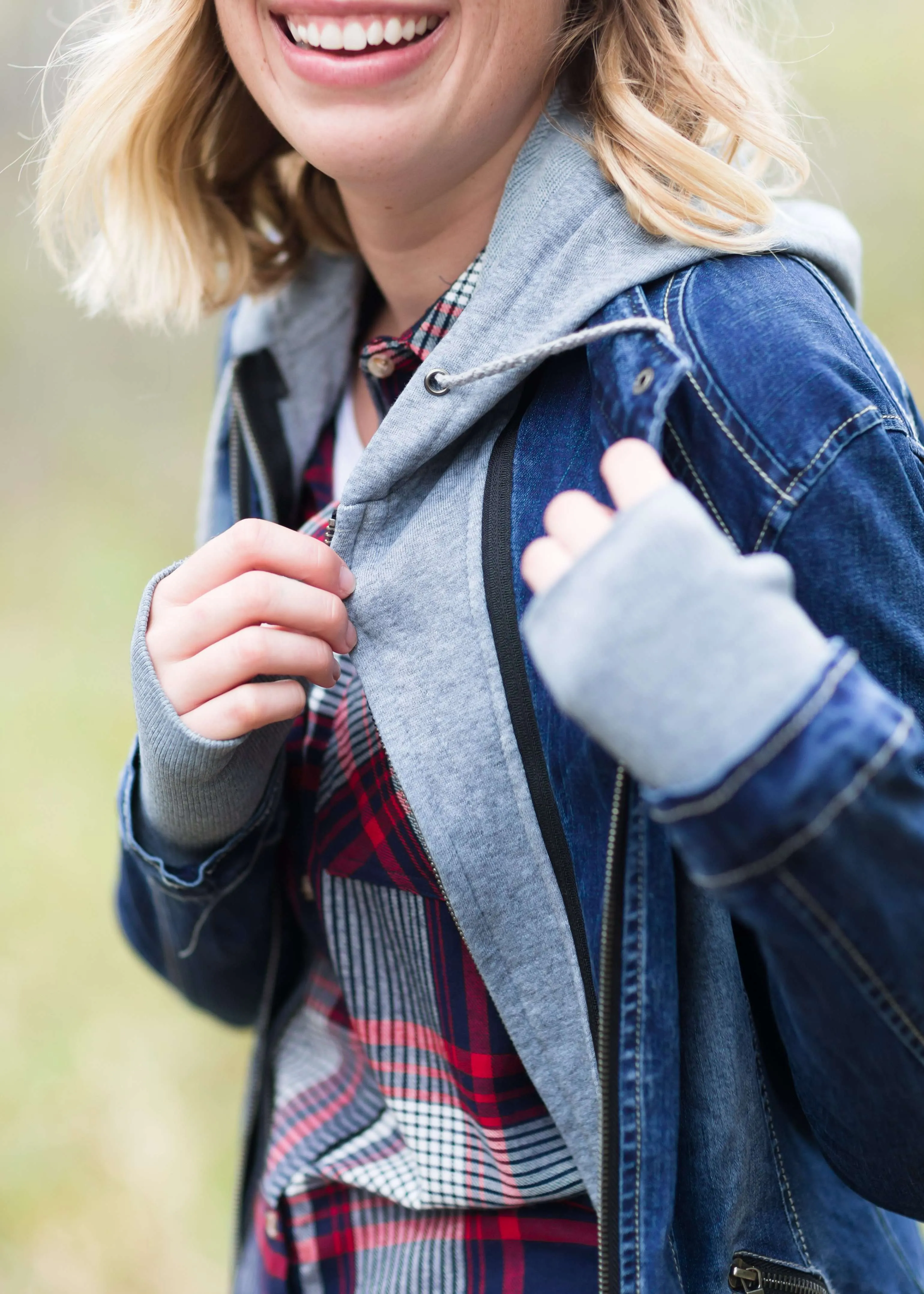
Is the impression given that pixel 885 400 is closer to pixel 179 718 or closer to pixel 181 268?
pixel 179 718

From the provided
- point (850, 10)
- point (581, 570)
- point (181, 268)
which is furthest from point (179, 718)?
point (850, 10)

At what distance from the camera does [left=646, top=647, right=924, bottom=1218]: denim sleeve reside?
622 mm

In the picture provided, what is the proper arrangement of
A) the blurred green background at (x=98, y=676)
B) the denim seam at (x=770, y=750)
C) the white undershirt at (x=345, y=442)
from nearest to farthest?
the denim seam at (x=770, y=750) → the white undershirt at (x=345, y=442) → the blurred green background at (x=98, y=676)

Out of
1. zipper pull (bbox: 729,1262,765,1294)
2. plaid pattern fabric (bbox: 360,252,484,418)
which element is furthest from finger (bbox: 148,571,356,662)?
zipper pull (bbox: 729,1262,765,1294)

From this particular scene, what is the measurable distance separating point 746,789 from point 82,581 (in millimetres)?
3385

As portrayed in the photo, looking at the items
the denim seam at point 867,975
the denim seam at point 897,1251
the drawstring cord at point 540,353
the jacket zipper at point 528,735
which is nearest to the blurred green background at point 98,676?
the drawstring cord at point 540,353

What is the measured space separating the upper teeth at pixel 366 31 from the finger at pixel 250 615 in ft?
1.57

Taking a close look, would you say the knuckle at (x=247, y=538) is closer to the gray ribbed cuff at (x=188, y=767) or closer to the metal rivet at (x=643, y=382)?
the gray ribbed cuff at (x=188, y=767)

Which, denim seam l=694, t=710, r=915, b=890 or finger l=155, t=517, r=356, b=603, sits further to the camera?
finger l=155, t=517, r=356, b=603

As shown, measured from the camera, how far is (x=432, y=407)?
3.06ft

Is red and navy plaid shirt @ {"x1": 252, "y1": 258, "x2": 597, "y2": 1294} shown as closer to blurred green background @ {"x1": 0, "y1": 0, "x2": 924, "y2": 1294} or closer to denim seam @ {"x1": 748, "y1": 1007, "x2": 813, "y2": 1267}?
denim seam @ {"x1": 748, "y1": 1007, "x2": 813, "y2": 1267}

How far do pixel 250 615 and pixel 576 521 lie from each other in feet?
1.19

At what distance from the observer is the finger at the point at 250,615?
93 centimetres

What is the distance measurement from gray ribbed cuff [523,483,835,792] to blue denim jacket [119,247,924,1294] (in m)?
0.02
